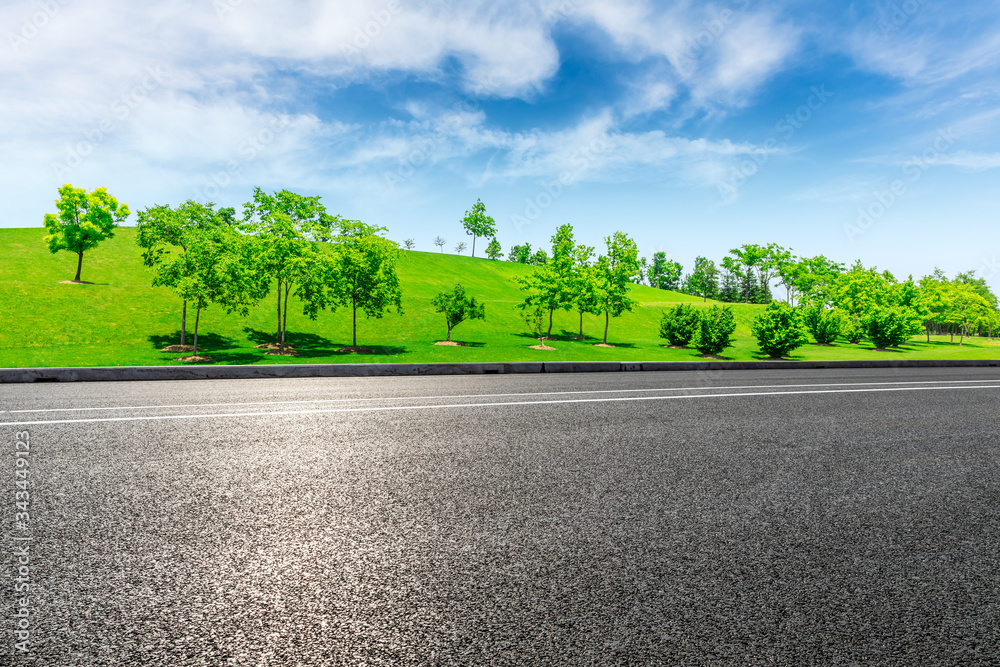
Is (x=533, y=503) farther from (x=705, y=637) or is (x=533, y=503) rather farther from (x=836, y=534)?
(x=836, y=534)

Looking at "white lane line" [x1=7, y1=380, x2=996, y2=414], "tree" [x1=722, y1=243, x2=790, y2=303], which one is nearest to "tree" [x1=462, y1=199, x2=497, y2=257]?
"tree" [x1=722, y1=243, x2=790, y2=303]

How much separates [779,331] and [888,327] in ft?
57.4

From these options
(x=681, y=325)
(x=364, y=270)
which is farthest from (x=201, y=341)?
(x=681, y=325)

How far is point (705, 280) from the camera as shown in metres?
135

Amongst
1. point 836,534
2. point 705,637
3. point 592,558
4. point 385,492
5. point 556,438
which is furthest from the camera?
point 556,438

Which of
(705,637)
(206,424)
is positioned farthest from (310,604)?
(206,424)

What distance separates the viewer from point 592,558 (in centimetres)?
323

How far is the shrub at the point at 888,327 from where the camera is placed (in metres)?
38.6

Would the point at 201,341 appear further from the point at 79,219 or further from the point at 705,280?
the point at 705,280

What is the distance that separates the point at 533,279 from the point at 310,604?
32.7 metres

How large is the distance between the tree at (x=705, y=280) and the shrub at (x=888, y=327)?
3704 inches

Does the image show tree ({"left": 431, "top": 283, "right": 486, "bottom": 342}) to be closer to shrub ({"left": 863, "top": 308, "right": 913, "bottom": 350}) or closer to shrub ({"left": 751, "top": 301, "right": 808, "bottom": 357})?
shrub ({"left": 751, "top": 301, "right": 808, "bottom": 357})

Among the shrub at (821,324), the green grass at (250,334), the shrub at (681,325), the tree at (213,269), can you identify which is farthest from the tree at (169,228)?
the shrub at (821,324)

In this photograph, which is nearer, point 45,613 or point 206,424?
point 45,613
